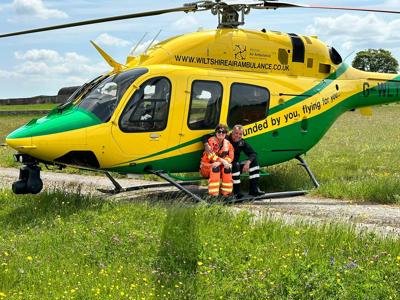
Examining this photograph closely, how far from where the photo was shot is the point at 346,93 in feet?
43.2

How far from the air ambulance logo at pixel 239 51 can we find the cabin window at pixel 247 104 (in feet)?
2.05

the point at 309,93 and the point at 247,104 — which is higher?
the point at 309,93

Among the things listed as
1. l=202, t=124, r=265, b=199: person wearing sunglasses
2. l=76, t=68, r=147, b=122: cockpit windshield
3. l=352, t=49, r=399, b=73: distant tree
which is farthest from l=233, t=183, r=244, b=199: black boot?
l=352, t=49, r=399, b=73: distant tree

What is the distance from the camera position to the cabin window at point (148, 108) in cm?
1002

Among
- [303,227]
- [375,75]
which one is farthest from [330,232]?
[375,75]

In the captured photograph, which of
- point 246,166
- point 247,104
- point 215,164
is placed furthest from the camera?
point 247,104

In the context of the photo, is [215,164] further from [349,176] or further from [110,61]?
[349,176]

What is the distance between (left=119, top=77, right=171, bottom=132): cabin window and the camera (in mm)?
10023

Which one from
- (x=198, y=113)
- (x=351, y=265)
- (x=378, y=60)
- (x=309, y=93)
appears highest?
(x=378, y=60)

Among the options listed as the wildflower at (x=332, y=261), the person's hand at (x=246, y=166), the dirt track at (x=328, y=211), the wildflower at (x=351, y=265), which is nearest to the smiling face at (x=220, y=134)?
the person's hand at (x=246, y=166)

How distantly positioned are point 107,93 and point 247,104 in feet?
9.94

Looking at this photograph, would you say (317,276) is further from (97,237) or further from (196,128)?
(196,128)

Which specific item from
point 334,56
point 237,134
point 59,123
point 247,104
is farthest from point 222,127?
point 334,56

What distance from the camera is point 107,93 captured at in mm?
10055
